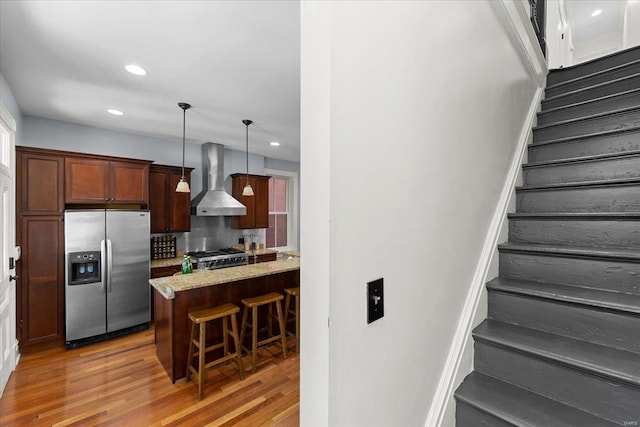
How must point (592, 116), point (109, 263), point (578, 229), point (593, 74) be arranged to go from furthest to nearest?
point (109, 263) → point (593, 74) → point (592, 116) → point (578, 229)

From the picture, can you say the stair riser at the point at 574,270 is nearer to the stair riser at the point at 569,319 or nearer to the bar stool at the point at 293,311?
the stair riser at the point at 569,319

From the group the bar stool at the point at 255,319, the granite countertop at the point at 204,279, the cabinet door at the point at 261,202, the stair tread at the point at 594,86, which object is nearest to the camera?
the stair tread at the point at 594,86

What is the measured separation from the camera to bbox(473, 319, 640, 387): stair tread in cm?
108

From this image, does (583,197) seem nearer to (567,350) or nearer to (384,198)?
(567,350)

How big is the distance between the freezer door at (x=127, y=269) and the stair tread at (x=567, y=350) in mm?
3909

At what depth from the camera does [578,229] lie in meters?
1.63

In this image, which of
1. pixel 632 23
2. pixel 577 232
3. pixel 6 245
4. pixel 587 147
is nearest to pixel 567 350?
pixel 577 232

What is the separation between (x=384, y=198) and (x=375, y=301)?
0.32 metres

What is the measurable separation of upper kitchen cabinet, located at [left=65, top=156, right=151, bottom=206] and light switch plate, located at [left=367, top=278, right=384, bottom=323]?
4040 mm

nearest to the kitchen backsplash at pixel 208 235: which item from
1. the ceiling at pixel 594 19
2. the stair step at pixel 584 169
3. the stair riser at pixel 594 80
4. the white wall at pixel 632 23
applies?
the stair step at pixel 584 169

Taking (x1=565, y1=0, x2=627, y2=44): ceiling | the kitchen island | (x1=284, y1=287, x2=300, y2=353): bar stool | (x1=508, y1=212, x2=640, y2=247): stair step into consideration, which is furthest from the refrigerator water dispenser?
(x1=565, y1=0, x2=627, y2=44): ceiling

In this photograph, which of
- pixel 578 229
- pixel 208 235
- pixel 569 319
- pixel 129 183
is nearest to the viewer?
pixel 569 319

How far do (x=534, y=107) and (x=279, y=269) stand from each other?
116 inches

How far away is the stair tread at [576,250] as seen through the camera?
1361mm
